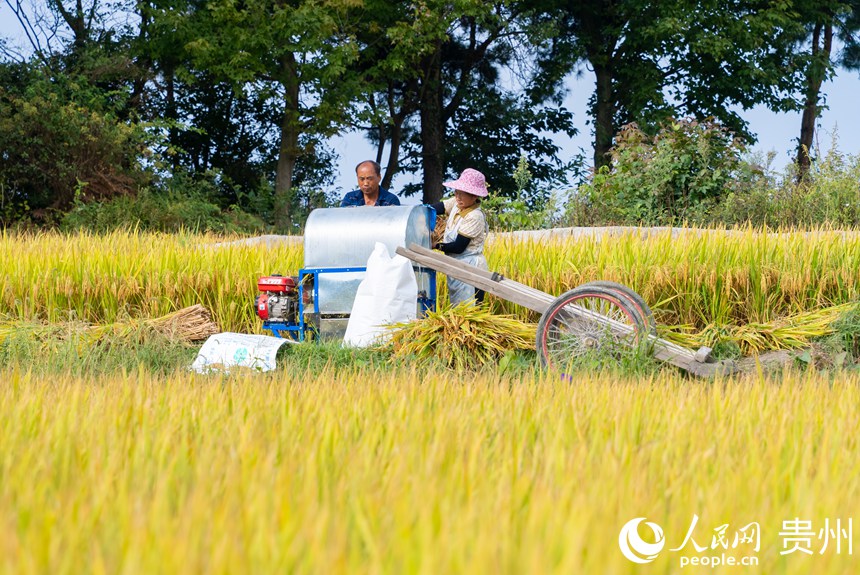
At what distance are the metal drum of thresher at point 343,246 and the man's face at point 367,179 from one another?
0.63m

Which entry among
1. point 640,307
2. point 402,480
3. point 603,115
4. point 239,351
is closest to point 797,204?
point 640,307

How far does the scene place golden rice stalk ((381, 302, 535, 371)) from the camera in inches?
234

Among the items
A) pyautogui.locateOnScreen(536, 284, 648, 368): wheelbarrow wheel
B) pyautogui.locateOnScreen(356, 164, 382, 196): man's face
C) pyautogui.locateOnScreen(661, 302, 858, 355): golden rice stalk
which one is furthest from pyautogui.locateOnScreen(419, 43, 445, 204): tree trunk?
pyautogui.locateOnScreen(536, 284, 648, 368): wheelbarrow wheel

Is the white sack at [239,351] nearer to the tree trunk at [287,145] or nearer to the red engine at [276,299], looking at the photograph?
the red engine at [276,299]

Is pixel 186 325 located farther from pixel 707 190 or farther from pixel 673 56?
pixel 673 56

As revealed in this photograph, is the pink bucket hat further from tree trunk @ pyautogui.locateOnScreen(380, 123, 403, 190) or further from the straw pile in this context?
tree trunk @ pyautogui.locateOnScreen(380, 123, 403, 190)

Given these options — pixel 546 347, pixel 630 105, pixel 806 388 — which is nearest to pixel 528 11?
pixel 630 105

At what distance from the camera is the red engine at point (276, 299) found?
6.59 m

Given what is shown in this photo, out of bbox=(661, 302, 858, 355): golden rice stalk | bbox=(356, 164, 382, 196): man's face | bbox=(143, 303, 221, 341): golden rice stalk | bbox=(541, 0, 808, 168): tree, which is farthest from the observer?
bbox=(541, 0, 808, 168): tree

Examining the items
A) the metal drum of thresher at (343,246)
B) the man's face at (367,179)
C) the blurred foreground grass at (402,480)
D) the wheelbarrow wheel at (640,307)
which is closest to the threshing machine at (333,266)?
the metal drum of thresher at (343,246)

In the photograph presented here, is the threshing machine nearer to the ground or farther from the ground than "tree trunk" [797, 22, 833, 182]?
nearer to the ground

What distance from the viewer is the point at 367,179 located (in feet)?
23.6

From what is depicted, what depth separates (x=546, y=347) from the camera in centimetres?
577

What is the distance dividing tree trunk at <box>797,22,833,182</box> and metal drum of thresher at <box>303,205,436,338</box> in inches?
732
